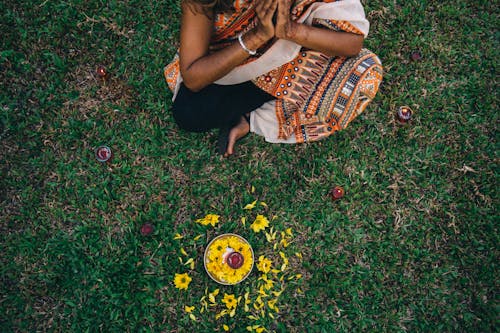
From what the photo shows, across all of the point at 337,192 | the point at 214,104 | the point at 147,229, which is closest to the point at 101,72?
the point at 214,104

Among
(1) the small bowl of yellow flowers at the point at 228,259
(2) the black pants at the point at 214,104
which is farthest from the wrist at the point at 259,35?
(1) the small bowl of yellow flowers at the point at 228,259

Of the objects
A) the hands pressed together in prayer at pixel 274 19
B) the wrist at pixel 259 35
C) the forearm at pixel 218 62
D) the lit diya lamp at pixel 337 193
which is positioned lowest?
the lit diya lamp at pixel 337 193

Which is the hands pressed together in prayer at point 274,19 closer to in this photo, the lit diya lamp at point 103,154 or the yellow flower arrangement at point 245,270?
the yellow flower arrangement at point 245,270

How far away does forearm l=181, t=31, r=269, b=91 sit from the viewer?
2135 millimetres

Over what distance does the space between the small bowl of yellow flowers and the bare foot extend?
67 centimetres

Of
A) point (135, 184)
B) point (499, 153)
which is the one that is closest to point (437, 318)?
point (499, 153)

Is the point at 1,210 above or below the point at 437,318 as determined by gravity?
above

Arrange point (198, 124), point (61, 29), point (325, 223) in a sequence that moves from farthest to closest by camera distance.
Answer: point (61, 29) < point (325, 223) < point (198, 124)

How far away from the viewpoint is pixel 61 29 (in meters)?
3.31

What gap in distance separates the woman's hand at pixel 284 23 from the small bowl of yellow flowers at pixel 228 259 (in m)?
1.50

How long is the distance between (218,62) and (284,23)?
436 millimetres

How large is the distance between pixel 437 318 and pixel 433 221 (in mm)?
730

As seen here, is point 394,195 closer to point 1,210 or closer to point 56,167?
point 56,167

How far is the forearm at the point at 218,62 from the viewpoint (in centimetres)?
213
